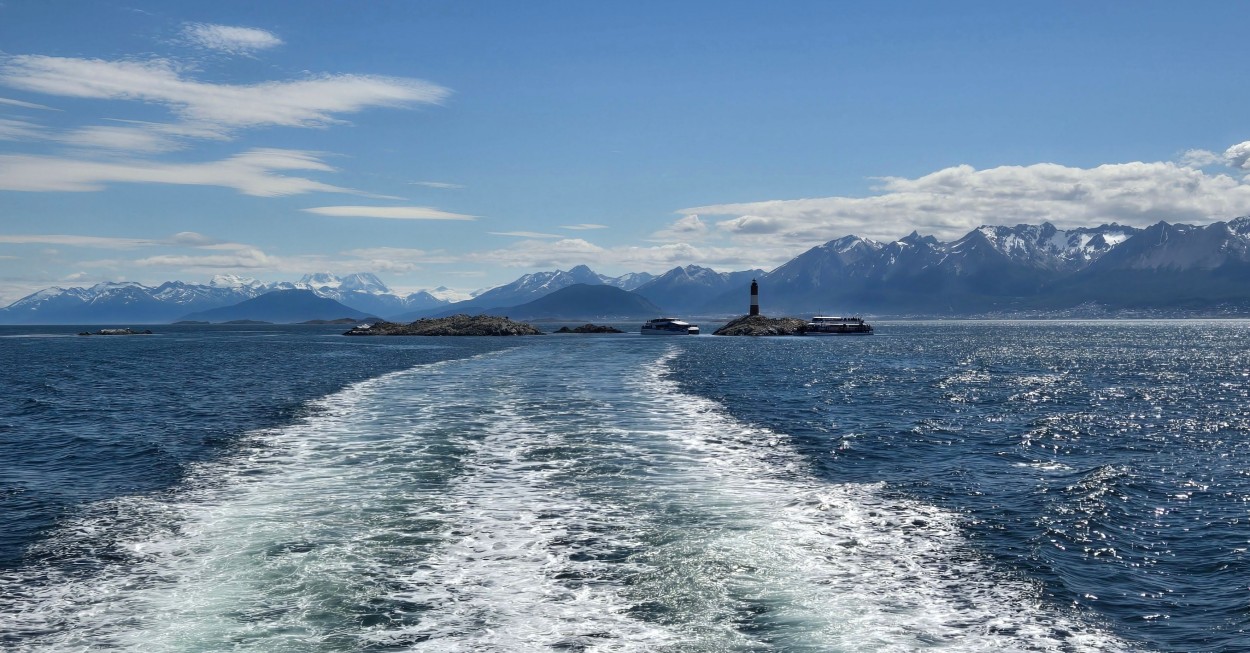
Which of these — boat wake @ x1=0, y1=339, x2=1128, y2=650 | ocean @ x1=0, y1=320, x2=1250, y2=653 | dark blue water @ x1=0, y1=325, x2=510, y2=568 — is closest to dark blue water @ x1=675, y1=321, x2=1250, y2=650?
ocean @ x1=0, y1=320, x2=1250, y2=653

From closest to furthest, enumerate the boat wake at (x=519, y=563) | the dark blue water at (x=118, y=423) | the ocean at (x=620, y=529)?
the boat wake at (x=519, y=563), the ocean at (x=620, y=529), the dark blue water at (x=118, y=423)

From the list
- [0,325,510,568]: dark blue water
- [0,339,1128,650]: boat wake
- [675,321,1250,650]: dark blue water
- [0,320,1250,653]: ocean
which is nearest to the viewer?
[0,339,1128,650]: boat wake

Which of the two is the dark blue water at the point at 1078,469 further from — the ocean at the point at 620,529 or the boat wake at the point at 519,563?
the boat wake at the point at 519,563

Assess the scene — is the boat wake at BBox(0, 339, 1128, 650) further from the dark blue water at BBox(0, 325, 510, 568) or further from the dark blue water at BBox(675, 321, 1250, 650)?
the dark blue water at BBox(0, 325, 510, 568)

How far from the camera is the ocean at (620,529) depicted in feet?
45.0

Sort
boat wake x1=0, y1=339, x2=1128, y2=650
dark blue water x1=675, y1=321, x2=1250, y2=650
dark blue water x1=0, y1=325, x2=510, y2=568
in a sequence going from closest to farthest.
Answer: boat wake x1=0, y1=339, x2=1128, y2=650 < dark blue water x1=675, y1=321, x2=1250, y2=650 < dark blue water x1=0, y1=325, x2=510, y2=568

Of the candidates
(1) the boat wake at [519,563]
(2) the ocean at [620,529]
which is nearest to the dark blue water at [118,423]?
(2) the ocean at [620,529]

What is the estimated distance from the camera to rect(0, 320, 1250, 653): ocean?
13.7m

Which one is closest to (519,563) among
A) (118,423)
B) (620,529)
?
(620,529)

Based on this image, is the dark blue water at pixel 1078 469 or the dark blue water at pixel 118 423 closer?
the dark blue water at pixel 1078 469

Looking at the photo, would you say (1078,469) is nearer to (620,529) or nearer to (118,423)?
(620,529)

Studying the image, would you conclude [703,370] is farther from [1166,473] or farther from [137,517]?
[137,517]

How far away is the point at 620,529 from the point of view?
19703 mm

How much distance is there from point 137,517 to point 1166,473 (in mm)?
35435
